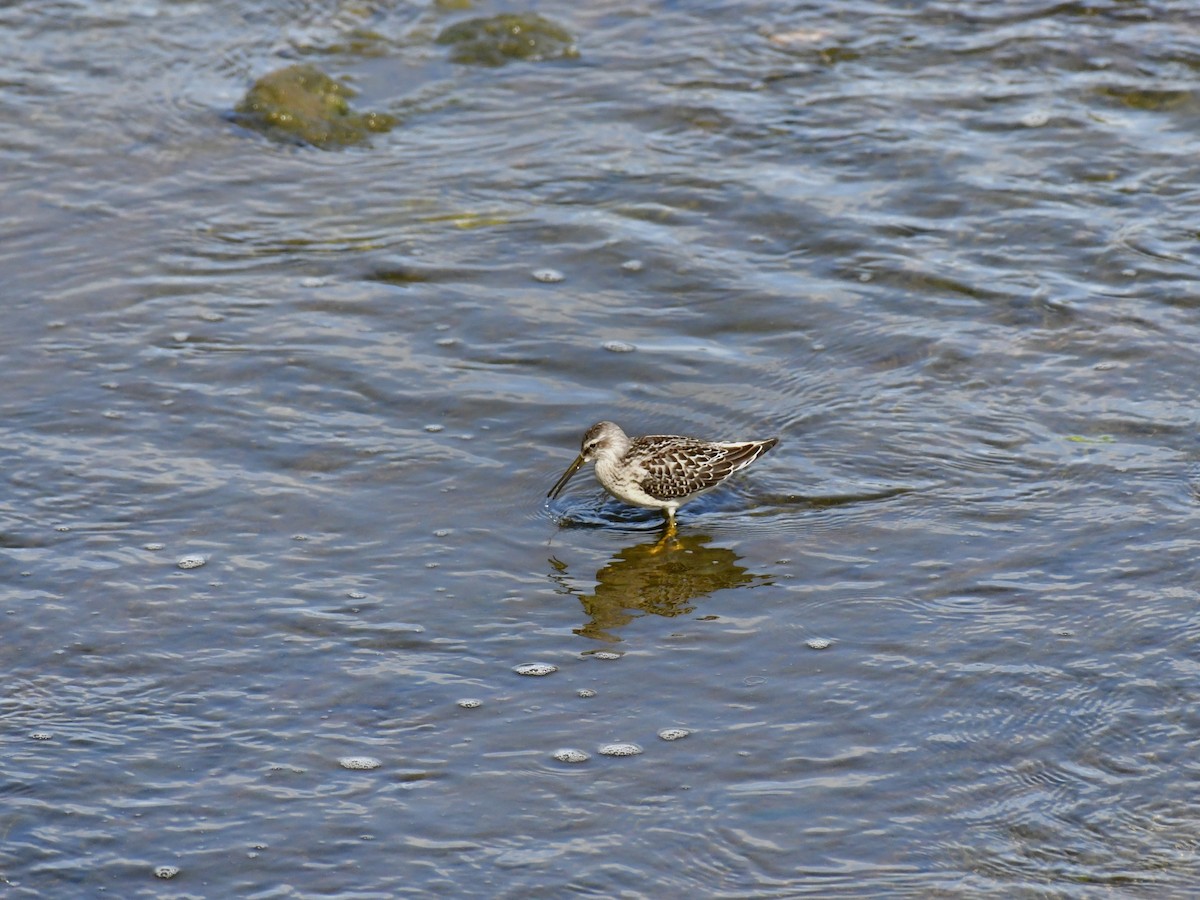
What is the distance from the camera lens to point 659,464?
8992 mm

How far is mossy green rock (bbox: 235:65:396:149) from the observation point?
13961 mm

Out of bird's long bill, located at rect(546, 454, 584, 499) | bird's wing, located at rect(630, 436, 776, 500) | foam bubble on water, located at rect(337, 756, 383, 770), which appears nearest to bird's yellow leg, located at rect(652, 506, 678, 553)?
bird's wing, located at rect(630, 436, 776, 500)

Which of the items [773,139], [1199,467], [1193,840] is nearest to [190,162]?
[773,139]

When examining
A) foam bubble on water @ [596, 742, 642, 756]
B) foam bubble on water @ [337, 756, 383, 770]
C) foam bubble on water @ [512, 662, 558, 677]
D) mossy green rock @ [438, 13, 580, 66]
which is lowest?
foam bubble on water @ [596, 742, 642, 756]

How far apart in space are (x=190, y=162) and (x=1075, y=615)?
28.8ft

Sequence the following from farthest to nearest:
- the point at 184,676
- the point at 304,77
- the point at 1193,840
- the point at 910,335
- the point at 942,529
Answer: the point at 304,77 → the point at 910,335 → the point at 942,529 → the point at 184,676 → the point at 1193,840

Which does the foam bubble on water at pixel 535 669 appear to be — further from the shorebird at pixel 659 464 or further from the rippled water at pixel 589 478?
the shorebird at pixel 659 464

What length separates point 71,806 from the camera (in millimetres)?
6676

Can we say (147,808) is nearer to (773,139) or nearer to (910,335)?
(910,335)

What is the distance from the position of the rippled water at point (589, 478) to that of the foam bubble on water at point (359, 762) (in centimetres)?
4

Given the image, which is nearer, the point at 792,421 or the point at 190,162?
the point at 792,421

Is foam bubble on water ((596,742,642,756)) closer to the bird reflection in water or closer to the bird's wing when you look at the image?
the bird reflection in water

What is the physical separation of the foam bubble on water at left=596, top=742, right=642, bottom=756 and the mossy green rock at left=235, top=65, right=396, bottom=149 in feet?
26.9

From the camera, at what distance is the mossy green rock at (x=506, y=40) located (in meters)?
15.6
